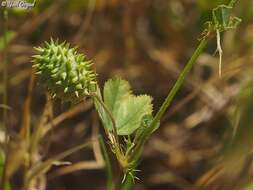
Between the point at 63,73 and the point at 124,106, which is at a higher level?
the point at 63,73

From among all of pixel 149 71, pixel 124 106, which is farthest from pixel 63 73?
pixel 149 71

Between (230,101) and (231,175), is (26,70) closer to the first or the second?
(230,101)

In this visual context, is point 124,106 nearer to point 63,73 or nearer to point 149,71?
point 63,73

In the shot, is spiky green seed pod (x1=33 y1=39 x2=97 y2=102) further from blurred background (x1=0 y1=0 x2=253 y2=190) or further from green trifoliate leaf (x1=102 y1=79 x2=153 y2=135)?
blurred background (x1=0 y1=0 x2=253 y2=190)

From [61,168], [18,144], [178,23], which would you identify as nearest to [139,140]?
[18,144]

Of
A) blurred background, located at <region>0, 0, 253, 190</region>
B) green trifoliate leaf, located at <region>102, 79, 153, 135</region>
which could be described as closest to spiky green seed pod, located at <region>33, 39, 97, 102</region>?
green trifoliate leaf, located at <region>102, 79, 153, 135</region>

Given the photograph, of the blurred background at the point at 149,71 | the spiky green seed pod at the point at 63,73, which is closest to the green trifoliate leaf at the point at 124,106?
the spiky green seed pod at the point at 63,73
